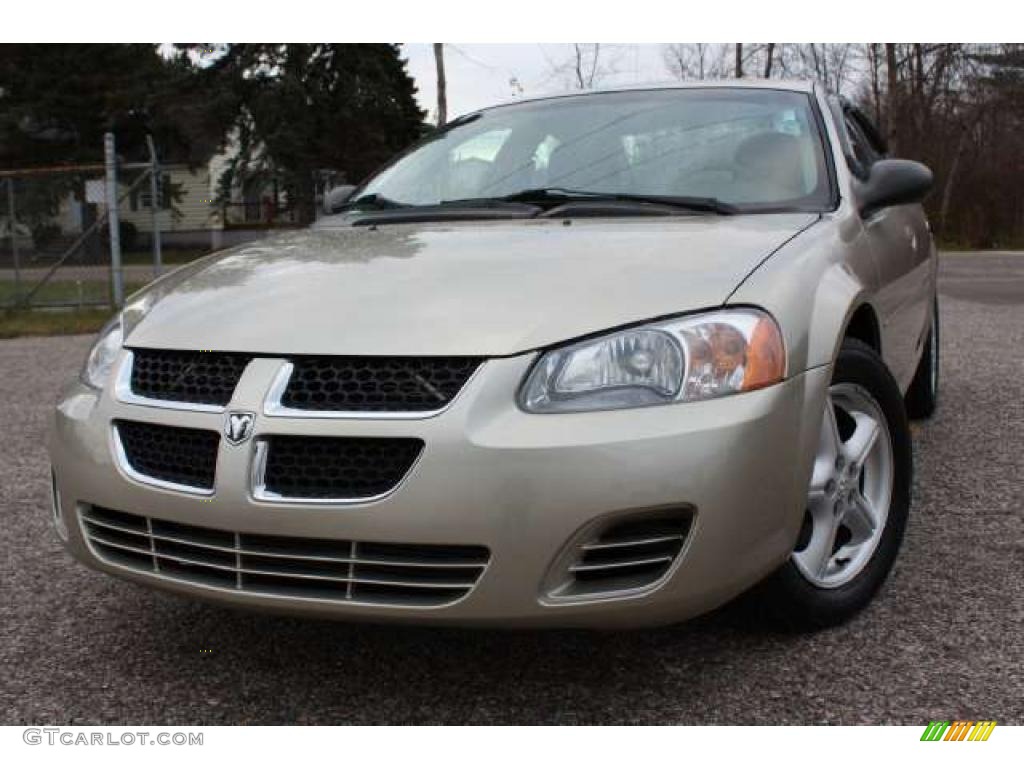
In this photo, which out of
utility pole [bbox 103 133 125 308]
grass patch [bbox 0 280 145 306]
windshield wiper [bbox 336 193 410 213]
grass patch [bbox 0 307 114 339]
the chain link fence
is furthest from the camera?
grass patch [bbox 0 280 145 306]

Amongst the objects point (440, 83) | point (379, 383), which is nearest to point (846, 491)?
point (379, 383)

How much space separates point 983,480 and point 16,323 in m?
10.5

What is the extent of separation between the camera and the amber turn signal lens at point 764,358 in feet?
7.00

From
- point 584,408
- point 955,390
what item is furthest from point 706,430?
point 955,390

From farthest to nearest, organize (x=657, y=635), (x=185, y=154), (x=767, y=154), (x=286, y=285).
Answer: (x=185, y=154) < (x=767, y=154) < (x=657, y=635) < (x=286, y=285)

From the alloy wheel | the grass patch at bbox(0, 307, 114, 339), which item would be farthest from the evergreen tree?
the alloy wheel

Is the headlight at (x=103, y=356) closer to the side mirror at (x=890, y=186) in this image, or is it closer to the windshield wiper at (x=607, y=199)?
the windshield wiper at (x=607, y=199)

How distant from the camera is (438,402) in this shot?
81.0 inches

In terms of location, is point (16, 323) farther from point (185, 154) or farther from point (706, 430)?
point (185, 154)

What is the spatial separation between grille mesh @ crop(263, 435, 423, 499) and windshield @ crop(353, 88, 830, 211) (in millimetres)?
1368

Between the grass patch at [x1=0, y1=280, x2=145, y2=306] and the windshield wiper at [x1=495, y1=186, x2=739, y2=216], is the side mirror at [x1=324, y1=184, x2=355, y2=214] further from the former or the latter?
the grass patch at [x1=0, y1=280, x2=145, y2=306]

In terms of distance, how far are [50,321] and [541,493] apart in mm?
10940

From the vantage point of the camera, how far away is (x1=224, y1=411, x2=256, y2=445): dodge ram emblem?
212cm

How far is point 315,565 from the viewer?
2.12 m
